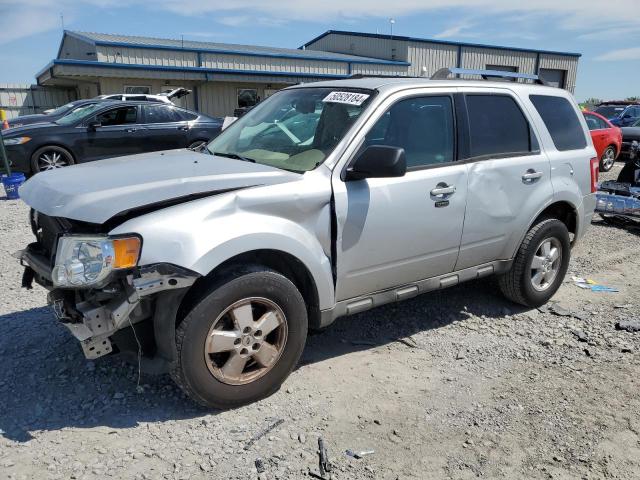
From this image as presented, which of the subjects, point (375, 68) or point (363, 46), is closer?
point (375, 68)

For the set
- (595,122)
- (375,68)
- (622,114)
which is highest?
(375,68)

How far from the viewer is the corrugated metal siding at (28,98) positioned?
2380 cm

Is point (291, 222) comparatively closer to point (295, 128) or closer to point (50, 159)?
point (295, 128)

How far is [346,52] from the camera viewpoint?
33.3m

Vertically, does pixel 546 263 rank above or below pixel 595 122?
below

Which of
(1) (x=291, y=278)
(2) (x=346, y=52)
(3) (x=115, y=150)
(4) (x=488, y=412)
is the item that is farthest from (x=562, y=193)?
(2) (x=346, y=52)

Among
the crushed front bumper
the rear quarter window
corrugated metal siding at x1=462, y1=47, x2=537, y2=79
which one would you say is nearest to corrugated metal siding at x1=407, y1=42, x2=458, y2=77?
corrugated metal siding at x1=462, y1=47, x2=537, y2=79

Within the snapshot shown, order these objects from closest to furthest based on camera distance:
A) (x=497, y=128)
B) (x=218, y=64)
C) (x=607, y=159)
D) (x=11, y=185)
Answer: (x=497, y=128) < (x=11, y=185) < (x=607, y=159) < (x=218, y=64)

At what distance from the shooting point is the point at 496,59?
32.0 metres

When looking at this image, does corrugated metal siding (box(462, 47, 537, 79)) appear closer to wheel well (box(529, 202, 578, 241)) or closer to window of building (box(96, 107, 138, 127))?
window of building (box(96, 107, 138, 127))

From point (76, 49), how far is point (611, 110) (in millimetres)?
23956

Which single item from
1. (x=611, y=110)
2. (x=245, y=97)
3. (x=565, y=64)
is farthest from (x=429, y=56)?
(x=611, y=110)

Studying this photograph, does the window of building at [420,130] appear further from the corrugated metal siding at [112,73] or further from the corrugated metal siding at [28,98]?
the corrugated metal siding at [28,98]

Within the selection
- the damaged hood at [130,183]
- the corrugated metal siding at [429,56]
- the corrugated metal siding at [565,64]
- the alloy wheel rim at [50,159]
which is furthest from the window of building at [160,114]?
the corrugated metal siding at [565,64]
